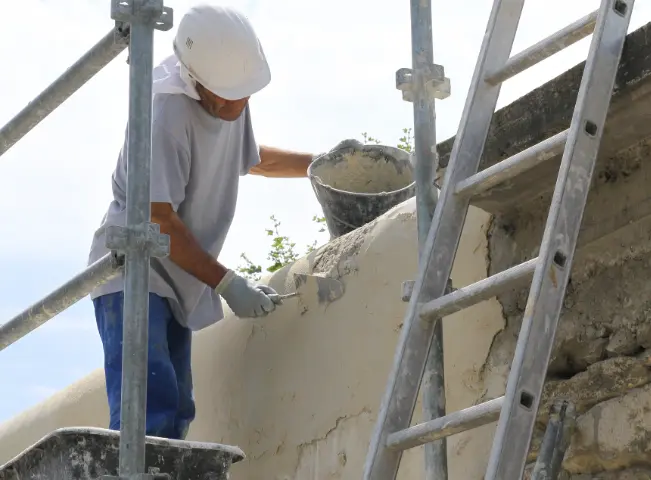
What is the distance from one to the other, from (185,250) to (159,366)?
359 millimetres

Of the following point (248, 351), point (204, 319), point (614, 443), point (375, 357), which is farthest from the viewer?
point (248, 351)

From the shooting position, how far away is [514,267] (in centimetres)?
243

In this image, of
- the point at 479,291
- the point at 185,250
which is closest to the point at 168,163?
the point at 185,250

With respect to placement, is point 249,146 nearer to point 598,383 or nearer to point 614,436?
point 598,383

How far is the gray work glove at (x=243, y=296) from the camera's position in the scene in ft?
11.8

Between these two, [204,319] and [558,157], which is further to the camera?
[204,319]

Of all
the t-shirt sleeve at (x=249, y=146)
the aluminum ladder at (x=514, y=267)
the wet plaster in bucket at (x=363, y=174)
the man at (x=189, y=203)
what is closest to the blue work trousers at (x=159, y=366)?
the man at (x=189, y=203)

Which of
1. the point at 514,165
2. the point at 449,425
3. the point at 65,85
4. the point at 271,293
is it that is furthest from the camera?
the point at 271,293

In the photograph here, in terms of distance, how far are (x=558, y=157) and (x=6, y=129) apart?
1454 mm

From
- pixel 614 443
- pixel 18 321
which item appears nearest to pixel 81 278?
pixel 18 321

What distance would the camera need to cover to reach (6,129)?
3.10 meters

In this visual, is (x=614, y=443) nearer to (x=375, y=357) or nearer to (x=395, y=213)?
(x=375, y=357)

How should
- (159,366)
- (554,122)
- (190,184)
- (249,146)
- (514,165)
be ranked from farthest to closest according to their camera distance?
(249,146) < (190,184) < (159,366) < (554,122) < (514,165)

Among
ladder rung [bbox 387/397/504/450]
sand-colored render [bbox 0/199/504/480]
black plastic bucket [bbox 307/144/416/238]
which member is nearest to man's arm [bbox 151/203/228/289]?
sand-colored render [bbox 0/199/504/480]
